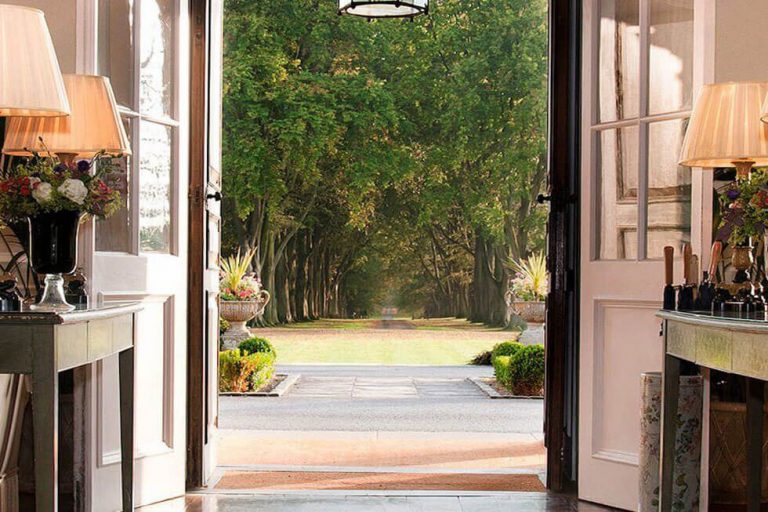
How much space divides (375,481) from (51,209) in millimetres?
2578

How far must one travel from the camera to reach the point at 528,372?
33.3 feet

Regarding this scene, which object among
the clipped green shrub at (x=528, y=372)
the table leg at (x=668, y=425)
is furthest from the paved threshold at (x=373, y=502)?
the clipped green shrub at (x=528, y=372)

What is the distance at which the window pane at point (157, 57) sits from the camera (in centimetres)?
469

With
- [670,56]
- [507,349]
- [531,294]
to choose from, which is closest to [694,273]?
[670,56]

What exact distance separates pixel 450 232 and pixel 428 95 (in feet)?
17.0

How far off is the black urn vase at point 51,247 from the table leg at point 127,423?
1.88 feet

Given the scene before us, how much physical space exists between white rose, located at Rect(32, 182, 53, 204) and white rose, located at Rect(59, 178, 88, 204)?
4 centimetres

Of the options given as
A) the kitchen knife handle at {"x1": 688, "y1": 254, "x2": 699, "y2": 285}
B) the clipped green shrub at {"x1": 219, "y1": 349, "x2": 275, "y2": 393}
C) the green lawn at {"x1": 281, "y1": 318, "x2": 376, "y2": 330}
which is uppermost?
the kitchen knife handle at {"x1": 688, "y1": 254, "x2": 699, "y2": 285}

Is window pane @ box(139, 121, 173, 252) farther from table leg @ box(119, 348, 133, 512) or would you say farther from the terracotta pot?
the terracotta pot

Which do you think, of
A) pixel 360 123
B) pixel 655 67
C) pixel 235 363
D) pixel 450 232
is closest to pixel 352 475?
pixel 655 67

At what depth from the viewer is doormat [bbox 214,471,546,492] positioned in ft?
16.9

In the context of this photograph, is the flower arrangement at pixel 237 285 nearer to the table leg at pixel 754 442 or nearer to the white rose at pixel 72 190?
the table leg at pixel 754 442

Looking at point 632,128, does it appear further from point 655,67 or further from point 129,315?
point 129,315

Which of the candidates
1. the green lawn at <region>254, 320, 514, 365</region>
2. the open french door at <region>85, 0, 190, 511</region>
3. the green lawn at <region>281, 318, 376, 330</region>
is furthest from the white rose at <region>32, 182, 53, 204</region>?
the green lawn at <region>281, 318, 376, 330</region>
